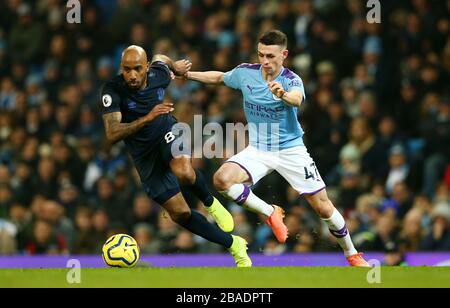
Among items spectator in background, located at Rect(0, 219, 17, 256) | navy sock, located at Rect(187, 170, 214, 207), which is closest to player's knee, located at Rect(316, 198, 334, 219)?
navy sock, located at Rect(187, 170, 214, 207)

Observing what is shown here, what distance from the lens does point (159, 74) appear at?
10.9 metres

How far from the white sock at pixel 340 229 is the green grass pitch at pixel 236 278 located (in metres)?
0.82

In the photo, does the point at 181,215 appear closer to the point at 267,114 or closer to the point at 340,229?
the point at 267,114

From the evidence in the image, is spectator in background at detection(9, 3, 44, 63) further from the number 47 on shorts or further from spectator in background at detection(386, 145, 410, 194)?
the number 47 on shorts

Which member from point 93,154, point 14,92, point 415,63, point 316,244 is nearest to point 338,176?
point 316,244

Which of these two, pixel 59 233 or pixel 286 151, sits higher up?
pixel 286 151

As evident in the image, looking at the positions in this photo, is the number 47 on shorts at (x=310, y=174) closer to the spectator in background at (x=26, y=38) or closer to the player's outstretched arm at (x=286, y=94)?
the player's outstretched arm at (x=286, y=94)

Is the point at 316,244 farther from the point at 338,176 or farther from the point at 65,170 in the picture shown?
the point at 65,170

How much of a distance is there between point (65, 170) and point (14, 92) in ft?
8.58

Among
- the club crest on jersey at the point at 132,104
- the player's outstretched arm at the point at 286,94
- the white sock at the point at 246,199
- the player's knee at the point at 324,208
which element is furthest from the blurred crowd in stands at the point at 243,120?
the club crest on jersey at the point at 132,104

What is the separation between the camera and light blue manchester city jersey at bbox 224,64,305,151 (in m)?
10.6

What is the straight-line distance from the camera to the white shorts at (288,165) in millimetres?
10656

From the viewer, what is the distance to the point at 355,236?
14.1 meters

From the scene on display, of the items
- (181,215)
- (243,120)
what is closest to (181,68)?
(181,215)
